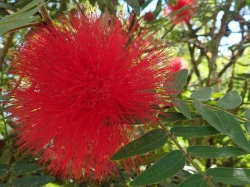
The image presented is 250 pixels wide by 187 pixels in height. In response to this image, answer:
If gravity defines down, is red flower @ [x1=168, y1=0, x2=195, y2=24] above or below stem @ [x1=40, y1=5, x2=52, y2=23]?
below

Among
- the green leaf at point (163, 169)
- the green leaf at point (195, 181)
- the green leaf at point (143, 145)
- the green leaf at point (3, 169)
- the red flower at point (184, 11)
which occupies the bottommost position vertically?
the green leaf at point (195, 181)

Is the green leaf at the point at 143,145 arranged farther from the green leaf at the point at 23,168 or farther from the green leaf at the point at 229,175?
the green leaf at the point at 23,168

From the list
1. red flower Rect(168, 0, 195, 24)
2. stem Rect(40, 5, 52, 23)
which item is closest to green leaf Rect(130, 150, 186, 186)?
stem Rect(40, 5, 52, 23)

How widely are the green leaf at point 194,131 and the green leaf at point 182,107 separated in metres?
0.05

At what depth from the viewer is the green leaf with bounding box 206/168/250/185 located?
133 cm

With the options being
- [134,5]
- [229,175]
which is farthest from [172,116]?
[134,5]

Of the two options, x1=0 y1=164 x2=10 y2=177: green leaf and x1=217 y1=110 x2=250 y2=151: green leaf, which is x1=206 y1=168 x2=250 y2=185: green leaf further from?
x1=0 y1=164 x2=10 y2=177: green leaf

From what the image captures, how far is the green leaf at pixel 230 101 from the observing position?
5.20 ft

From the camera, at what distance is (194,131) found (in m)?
1.49

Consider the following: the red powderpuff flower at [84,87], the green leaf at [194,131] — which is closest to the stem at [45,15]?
the red powderpuff flower at [84,87]

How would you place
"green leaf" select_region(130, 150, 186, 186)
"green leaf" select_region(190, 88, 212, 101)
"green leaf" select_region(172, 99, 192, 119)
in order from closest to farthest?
"green leaf" select_region(130, 150, 186, 186)
"green leaf" select_region(172, 99, 192, 119)
"green leaf" select_region(190, 88, 212, 101)

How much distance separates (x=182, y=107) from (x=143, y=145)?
0.23 m

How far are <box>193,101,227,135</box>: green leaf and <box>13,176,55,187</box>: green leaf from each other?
0.63 m

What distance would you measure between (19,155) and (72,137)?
22.0 inches
